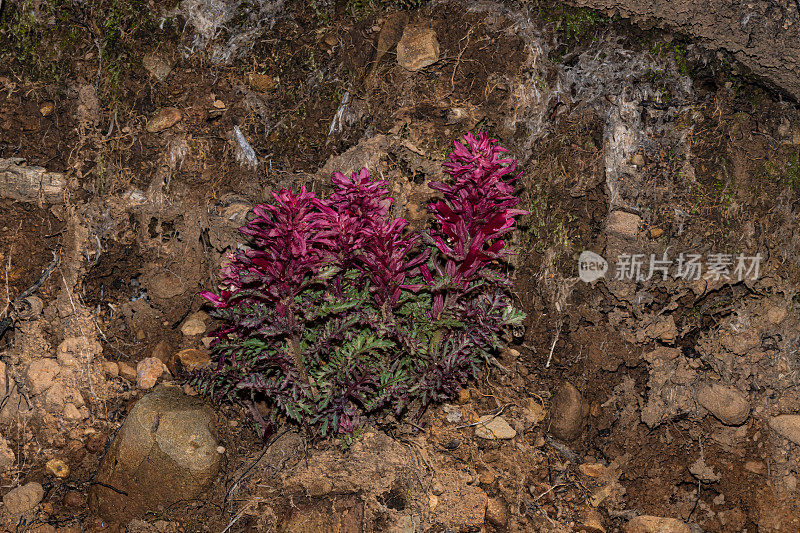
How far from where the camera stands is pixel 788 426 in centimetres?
415

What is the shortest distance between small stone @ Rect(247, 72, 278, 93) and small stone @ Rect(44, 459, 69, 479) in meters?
2.81

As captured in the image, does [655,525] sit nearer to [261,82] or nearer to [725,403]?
[725,403]

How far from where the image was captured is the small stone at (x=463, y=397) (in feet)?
14.2

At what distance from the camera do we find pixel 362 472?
380 centimetres

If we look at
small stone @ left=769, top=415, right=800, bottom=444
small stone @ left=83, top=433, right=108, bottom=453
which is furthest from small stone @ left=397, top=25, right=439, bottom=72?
small stone @ left=769, top=415, right=800, bottom=444

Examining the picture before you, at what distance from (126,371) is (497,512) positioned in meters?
2.58

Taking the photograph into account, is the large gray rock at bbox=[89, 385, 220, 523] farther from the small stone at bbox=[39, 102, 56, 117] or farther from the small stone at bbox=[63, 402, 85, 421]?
A: the small stone at bbox=[39, 102, 56, 117]

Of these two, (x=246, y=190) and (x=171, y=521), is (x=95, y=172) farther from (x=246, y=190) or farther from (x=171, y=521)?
(x=171, y=521)

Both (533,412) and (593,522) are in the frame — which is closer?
(593,522)

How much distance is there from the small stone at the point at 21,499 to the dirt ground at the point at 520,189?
292 mm

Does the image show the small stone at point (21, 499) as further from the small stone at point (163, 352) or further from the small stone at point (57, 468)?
the small stone at point (163, 352)

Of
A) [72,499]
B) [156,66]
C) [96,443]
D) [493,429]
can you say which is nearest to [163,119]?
[156,66]

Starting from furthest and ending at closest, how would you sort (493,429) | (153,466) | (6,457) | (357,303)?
1. (493,429)
2. (6,457)
3. (153,466)
4. (357,303)

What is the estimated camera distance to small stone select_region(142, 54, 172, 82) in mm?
4566
